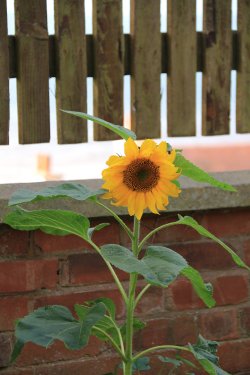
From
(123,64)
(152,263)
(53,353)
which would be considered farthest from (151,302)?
(152,263)

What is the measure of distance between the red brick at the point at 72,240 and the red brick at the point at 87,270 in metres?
0.03

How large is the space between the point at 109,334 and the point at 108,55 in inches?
44.1

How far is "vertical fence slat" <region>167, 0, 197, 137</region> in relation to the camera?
9.01 feet

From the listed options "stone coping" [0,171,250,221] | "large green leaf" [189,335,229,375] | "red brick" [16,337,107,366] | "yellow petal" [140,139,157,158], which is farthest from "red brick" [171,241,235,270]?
"yellow petal" [140,139,157,158]

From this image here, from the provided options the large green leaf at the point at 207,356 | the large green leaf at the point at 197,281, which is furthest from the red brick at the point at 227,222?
the large green leaf at the point at 197,281

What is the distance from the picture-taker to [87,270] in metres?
2.45

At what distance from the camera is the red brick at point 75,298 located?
7.98ft

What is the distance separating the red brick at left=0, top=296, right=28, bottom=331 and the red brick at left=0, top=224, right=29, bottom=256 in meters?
0.13

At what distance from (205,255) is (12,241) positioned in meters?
0.59

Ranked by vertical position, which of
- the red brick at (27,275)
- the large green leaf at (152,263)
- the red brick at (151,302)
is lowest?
the red brick at (151,302)

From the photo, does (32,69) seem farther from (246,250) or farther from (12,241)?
(246,250)

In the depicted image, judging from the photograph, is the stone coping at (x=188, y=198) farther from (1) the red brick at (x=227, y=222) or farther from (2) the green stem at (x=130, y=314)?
(2) the green stem at (x=130, y=314)

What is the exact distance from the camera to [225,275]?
260 cm

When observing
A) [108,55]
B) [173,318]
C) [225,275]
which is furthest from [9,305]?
[108,55]
